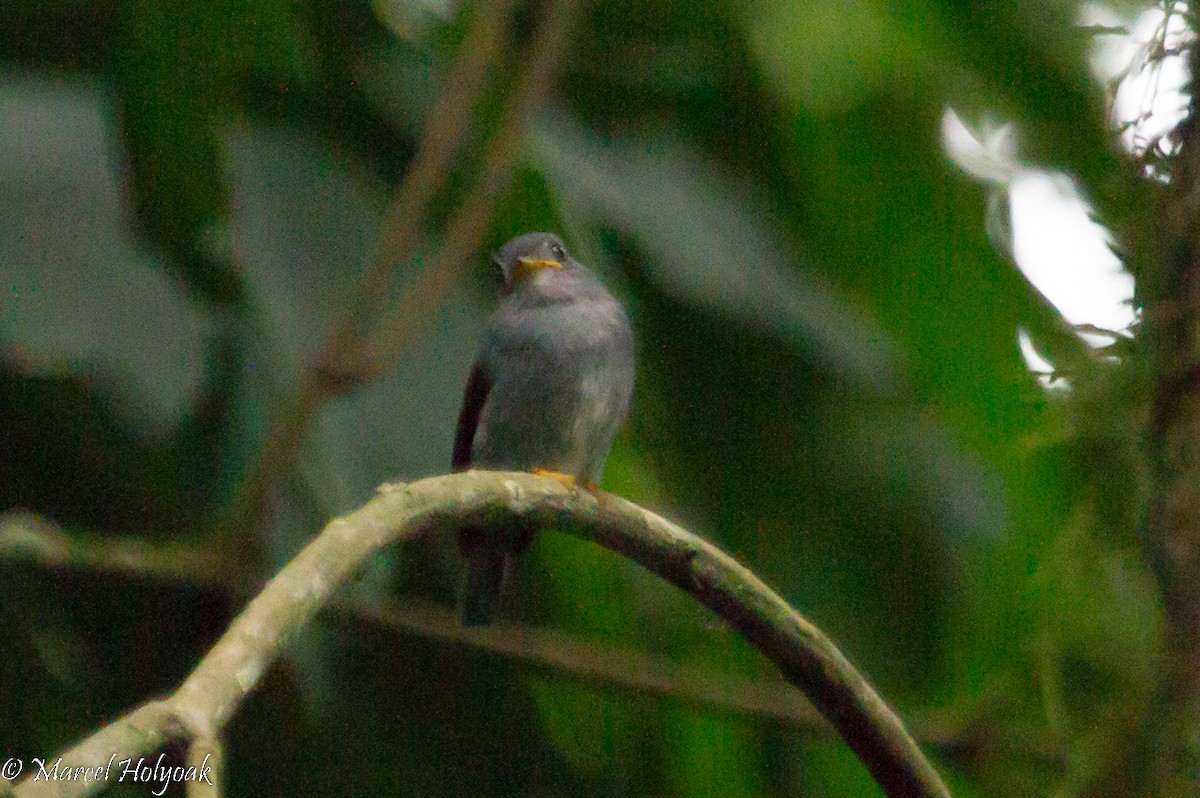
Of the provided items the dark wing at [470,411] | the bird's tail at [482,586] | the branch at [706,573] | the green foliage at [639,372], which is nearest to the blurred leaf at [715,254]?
the green foliage at [639,372]

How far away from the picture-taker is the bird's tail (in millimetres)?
3613

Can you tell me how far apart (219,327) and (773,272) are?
61.5 inches

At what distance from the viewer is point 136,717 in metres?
1.34

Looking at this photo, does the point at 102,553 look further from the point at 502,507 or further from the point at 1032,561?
the point at 1032,561

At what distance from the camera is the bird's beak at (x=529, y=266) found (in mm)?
4156

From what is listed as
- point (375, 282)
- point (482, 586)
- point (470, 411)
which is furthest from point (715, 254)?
point (375, 282)

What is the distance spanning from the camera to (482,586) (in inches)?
144

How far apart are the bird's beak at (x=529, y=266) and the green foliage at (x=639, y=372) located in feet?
0.45

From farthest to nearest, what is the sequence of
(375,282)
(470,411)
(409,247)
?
(470,411)
(409,247)
(375,282)

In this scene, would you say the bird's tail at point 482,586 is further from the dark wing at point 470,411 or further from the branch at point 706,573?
the branch at point 706,573

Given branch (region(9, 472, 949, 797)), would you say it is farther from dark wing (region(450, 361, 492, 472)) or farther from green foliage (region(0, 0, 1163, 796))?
dark wing (region(450, 361, 492, 472))

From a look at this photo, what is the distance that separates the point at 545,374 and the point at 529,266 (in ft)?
1.01

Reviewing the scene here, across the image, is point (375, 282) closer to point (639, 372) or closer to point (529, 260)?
point (529, 260)

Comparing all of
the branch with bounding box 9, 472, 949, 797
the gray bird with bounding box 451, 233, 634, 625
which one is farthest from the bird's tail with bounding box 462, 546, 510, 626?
the branch with bounding box 9, 472, 949, 797
